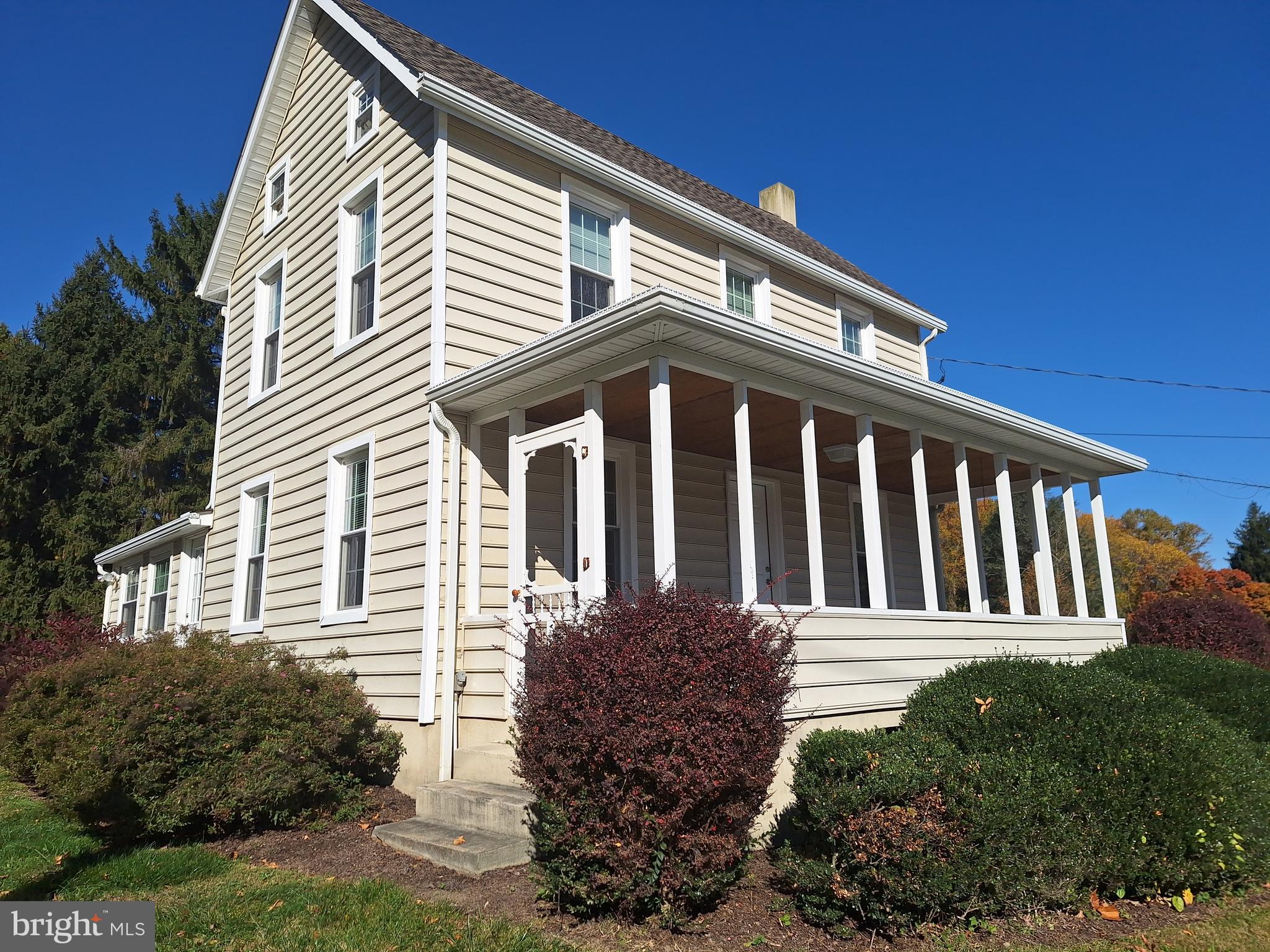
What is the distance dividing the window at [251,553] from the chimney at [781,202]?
1117 centimetres

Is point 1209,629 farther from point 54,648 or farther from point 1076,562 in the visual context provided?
point 54,648

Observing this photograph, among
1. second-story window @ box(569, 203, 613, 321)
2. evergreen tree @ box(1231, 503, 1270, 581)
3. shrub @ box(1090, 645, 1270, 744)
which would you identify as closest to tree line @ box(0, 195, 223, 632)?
second-story window @ box(569, 203, 613, 321)

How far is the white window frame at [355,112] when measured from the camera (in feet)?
33.4

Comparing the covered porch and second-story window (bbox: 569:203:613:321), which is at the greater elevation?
second-story window (bbox: 569:203:613:321)

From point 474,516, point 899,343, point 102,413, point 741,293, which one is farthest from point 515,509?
→ point 102,413

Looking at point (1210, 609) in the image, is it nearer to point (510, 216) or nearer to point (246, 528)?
point (510, 216)

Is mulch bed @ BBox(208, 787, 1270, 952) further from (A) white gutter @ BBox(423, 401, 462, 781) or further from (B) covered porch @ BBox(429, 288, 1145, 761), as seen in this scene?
(B) covered porch @ BBox(429, 288, 1145, 761)

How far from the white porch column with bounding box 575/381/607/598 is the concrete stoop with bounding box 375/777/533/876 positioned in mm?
1635

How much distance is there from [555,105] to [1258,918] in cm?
1220

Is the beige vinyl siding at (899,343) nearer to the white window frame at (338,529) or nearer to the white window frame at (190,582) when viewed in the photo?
the white window frame at (338,529)

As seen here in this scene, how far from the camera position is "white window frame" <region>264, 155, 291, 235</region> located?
1225cm

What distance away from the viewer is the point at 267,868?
5859 millimetres

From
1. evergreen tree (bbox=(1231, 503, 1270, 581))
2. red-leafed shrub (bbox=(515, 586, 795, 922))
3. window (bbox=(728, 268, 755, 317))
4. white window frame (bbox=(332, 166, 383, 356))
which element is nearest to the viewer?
red-leafed shrub (bbox=(515, 586, 795, 922))

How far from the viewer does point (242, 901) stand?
5.05 metres
